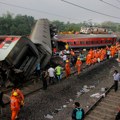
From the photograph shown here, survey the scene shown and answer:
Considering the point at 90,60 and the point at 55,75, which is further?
the point at 90,60

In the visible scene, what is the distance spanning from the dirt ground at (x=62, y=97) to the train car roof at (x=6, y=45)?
9.39 ft

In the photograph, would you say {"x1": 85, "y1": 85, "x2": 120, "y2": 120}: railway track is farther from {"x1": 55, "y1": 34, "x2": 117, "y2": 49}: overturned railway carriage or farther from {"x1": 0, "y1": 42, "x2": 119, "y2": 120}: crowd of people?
{"x1": 55, "y1": 34, "x2": 117, "y2": 49}: overturned railway carriage

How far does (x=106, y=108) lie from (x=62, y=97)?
9.64 ft

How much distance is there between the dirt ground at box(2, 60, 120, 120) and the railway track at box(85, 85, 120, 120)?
1.60 ft

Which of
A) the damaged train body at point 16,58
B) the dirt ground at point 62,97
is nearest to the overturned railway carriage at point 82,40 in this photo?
the dirt ground at point 62,97

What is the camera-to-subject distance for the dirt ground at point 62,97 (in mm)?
11984

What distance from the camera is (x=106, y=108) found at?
12.9 m

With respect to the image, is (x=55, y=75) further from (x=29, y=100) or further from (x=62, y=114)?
(x=62, y=114)

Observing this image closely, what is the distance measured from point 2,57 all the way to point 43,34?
32.7 ft

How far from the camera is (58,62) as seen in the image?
22266mm

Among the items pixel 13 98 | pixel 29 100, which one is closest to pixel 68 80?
pixel 29 100

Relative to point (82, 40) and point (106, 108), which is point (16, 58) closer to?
point (106, 108)

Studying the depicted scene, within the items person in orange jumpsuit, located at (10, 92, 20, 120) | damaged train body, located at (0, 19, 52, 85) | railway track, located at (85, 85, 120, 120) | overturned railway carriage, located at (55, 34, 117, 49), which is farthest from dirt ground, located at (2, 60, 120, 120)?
overturned railway carriage, located at (55, 34, 117, 49)

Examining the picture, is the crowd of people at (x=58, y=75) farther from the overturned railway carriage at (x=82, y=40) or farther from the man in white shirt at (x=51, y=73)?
the overturned railway carriage at (x=82, y=40)
